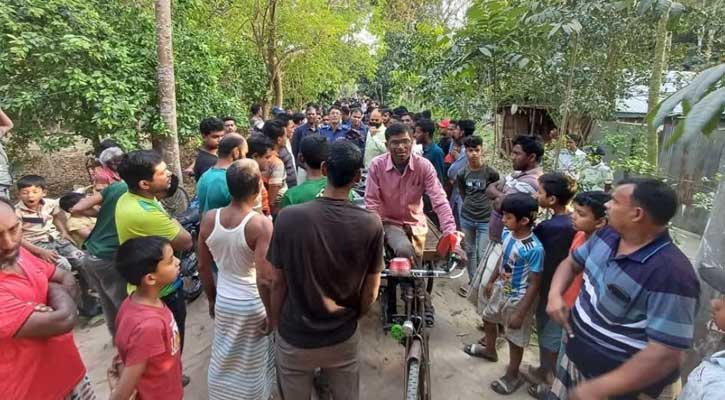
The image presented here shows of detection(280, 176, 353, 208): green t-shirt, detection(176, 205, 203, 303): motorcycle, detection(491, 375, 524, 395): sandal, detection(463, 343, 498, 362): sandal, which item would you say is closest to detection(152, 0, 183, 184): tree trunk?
detection(176, 205, 203, 303): motorcycle

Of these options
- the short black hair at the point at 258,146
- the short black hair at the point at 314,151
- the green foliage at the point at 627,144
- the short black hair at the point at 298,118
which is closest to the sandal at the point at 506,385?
the short black hair at the point at 314,151

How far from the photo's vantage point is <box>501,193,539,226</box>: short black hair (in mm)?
2963

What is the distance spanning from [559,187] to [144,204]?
2.69 m

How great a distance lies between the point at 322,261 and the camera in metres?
1.99

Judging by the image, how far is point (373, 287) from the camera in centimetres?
213

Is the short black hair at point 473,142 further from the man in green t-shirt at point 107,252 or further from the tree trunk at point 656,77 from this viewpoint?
the man in green t-shirt at point 107,252

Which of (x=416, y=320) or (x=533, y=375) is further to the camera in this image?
(x=533, y=375)

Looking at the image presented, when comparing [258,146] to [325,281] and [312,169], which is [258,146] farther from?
[325,281]

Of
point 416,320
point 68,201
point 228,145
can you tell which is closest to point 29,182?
point 68,201

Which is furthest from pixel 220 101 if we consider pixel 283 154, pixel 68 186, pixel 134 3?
pixel 68 186

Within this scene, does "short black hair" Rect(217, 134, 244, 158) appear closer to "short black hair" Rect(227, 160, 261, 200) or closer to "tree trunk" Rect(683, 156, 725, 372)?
"short black hair" Rect(227, 160, 261, 200)

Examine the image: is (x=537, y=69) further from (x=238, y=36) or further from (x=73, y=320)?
(x=238, y=36)

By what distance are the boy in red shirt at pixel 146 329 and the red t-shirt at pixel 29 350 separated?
0.82ft

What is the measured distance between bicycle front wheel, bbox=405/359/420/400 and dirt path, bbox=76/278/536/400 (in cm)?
89
